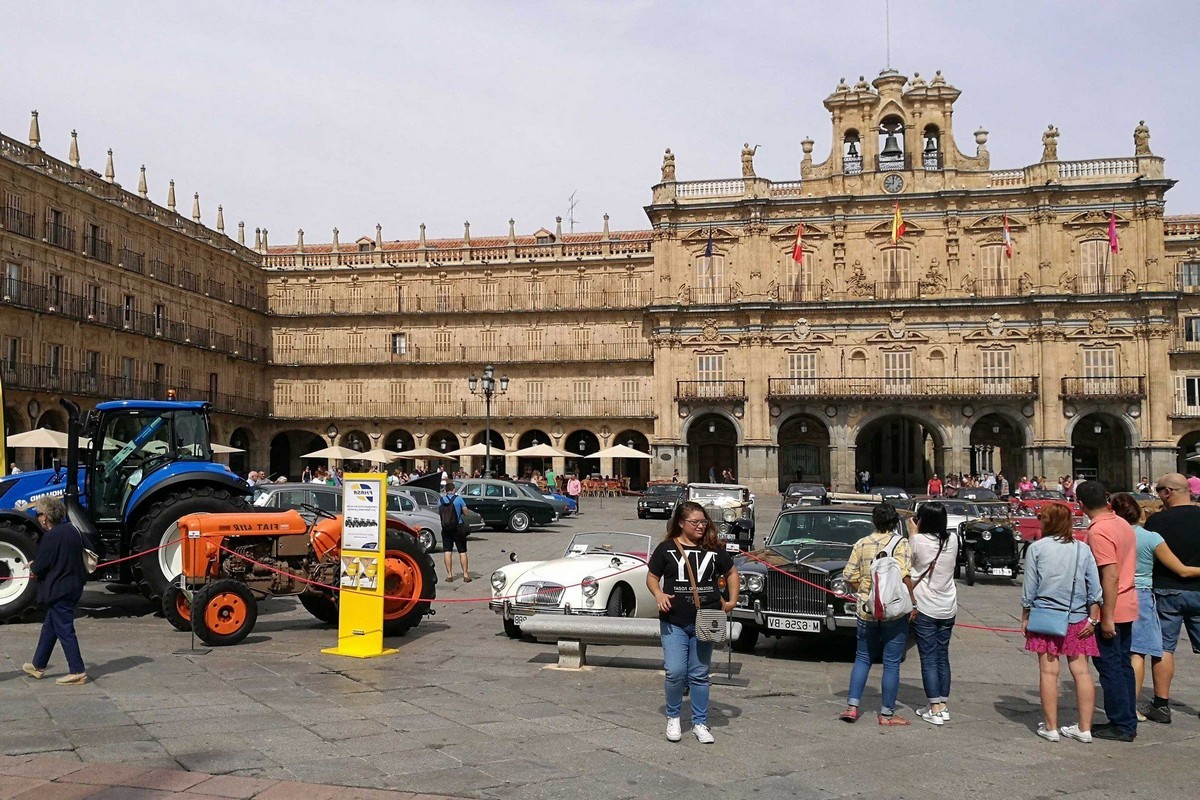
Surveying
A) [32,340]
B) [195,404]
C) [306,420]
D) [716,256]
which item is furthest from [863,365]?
[195,404]

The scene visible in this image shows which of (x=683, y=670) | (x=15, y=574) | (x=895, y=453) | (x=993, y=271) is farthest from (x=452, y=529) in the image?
(x=895, y=453)

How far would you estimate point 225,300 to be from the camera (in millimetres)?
46469

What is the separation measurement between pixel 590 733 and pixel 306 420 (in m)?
45.5

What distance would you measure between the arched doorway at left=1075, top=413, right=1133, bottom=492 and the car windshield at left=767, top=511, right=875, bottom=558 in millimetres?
35053

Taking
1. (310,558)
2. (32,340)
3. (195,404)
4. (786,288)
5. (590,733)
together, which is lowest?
(590,733)

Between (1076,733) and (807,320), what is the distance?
123 feet

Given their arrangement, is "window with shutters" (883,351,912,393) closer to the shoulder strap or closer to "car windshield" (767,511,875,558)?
"car windshield" (767,511,875,558)

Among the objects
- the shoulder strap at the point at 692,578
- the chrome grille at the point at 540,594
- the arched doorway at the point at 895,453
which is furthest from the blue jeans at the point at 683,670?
the arched doorway at the point at 895,453

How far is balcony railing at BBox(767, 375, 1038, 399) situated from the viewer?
1661 inches

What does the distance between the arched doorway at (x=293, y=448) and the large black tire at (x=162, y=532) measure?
40.5 metres

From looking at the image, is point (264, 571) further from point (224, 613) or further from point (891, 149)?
point (891, 149)

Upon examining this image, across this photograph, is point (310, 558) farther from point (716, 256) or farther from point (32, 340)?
point (716, 256)

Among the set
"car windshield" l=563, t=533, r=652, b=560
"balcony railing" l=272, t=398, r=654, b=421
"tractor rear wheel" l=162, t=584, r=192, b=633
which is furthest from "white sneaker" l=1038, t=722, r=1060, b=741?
"balcony railing" l=272, t=398, r=654, b=421

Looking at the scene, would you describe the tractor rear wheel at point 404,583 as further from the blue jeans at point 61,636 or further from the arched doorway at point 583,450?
the arched doorway at point 583,450
